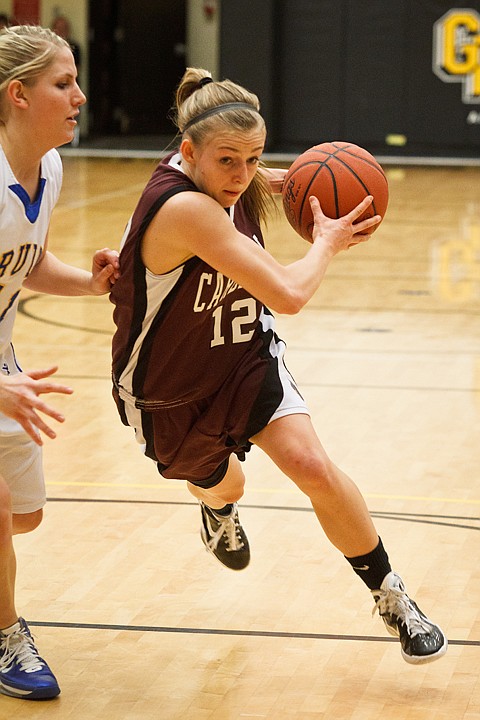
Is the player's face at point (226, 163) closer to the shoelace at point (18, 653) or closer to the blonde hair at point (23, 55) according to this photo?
the blonde hair at point (23, 55)

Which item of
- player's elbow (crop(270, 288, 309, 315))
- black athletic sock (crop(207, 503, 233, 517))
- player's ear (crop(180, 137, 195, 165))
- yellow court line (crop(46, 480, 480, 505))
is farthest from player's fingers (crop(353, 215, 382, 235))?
yellow court line (crop(46, 480, 480, 505))

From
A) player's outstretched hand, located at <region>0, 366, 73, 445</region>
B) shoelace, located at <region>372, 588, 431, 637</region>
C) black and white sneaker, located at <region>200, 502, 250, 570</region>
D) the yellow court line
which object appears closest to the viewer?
player's outstretched hand, located at <region>0, 366, 73, 445</region>

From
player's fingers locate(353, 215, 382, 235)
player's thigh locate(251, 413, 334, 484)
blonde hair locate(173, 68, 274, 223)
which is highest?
blonde hair locate(173, 68, 274, 223)

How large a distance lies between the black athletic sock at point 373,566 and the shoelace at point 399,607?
0.03 m

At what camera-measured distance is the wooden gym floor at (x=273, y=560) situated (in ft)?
9.13

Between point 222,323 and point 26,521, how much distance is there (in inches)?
26.8

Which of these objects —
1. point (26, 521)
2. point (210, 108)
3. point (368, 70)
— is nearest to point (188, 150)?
point (210, 108)

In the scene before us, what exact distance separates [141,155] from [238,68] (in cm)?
193

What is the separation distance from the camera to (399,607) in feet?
9.34

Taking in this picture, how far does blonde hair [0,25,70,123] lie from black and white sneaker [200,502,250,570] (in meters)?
1.35

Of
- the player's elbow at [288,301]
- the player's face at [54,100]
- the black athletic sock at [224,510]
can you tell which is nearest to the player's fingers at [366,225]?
the player's elbow at [288,301]

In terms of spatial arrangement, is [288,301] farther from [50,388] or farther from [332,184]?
[50,388]

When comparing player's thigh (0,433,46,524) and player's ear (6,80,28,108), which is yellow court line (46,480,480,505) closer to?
player's thigh (0,433,46,524)

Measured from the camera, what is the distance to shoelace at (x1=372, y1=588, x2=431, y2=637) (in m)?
2.83
